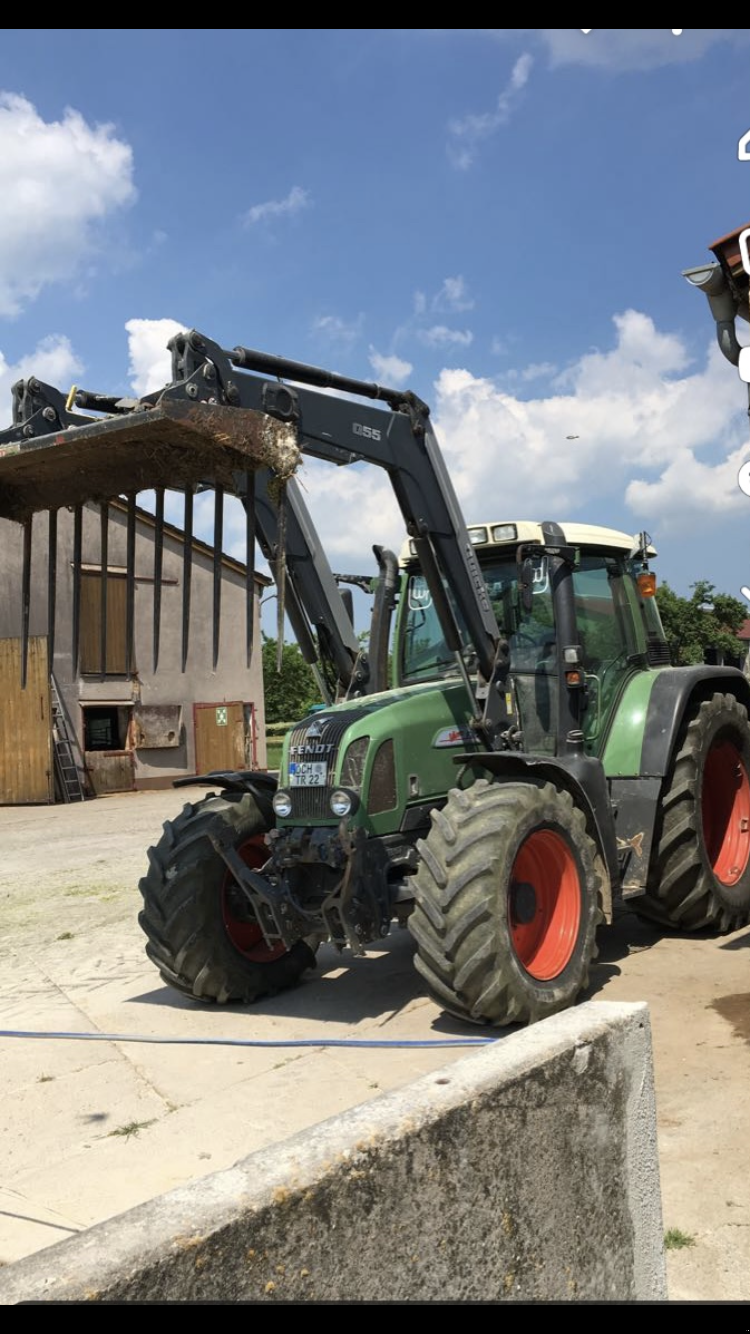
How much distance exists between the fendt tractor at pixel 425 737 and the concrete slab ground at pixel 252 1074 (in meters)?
0.40

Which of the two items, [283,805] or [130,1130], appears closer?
[130,1130]

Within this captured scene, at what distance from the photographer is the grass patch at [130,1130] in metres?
4.40

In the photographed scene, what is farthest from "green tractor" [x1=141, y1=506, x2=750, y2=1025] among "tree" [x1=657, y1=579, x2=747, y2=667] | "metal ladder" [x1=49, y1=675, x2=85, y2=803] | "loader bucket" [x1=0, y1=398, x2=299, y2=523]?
"tree" [x1=657, y1=579, x2=747, y2=667]

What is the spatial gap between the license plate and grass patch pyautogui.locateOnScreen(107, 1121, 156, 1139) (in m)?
1.92

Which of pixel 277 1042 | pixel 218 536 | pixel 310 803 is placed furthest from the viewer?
pixel 310 803

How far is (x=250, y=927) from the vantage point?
6375mm

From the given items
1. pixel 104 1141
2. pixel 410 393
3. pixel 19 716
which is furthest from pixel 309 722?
pixel 19 716

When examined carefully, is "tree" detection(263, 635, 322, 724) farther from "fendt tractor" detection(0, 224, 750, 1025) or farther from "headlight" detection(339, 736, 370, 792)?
"headlight" detection(339, 736, 370, 792)

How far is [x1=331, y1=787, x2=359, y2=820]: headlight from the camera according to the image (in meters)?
5.54

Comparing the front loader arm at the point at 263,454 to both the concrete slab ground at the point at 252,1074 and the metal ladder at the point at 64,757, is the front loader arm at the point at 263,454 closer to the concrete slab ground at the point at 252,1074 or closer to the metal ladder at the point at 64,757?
the concrete slab ground at the point at 252,1074

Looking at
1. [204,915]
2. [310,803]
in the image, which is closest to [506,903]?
[310,803]

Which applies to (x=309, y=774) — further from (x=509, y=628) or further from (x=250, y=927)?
(x=509, y=628)

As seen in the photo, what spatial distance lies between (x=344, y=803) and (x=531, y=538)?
7.22 feet

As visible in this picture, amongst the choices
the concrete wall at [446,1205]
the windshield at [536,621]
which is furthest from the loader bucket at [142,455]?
the concrete wall at [446,1205]
